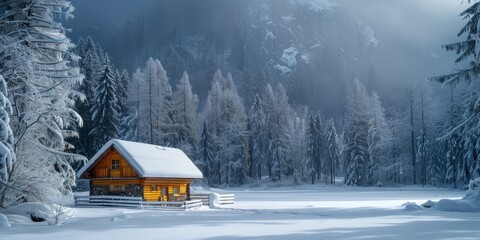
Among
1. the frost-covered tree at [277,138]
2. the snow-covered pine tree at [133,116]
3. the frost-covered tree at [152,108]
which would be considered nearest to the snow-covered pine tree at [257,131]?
the frost-covered tree at [277,138]

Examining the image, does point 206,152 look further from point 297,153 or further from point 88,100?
point 297,153

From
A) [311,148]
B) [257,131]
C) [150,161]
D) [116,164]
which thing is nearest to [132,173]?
[150,161]

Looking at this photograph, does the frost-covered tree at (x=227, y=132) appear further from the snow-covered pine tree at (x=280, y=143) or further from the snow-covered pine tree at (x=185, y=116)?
the snow-covered pine tree at (x=280, y=143)

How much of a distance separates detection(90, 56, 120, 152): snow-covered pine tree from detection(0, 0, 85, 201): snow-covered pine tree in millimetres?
29652

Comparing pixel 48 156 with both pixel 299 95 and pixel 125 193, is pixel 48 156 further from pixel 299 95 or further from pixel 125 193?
pixel 299 95

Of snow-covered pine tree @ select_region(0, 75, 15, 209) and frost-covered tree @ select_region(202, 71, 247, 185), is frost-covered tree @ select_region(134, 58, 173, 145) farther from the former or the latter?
snow-covered pine tree @ select_region(0, 75, 15, 209)

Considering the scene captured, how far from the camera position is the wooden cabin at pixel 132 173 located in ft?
95.6

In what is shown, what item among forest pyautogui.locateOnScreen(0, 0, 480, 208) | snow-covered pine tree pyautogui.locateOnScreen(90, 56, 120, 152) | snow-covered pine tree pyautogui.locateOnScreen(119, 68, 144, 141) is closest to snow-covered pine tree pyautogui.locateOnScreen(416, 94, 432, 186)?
forest pyautogui.locateOnScreen(0, 0, 480, 208)

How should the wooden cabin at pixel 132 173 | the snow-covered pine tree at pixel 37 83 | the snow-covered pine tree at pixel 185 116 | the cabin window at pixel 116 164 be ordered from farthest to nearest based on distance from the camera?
the snow-covered pine tree at pixel 185 116
the cabin window at pixel 116 164
the wooden cabin at pixel 132 173
the snow-covered pine tree at pixel 37 83

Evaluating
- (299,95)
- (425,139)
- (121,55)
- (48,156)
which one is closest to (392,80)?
(299,95)

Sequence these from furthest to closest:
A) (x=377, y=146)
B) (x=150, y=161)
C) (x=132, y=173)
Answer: (x=377, y=146), (x=150, y=161), (x=132, y=173)

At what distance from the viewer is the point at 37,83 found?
63.3ft

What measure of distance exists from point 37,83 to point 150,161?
12419mm

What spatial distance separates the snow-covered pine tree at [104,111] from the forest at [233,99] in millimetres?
174
